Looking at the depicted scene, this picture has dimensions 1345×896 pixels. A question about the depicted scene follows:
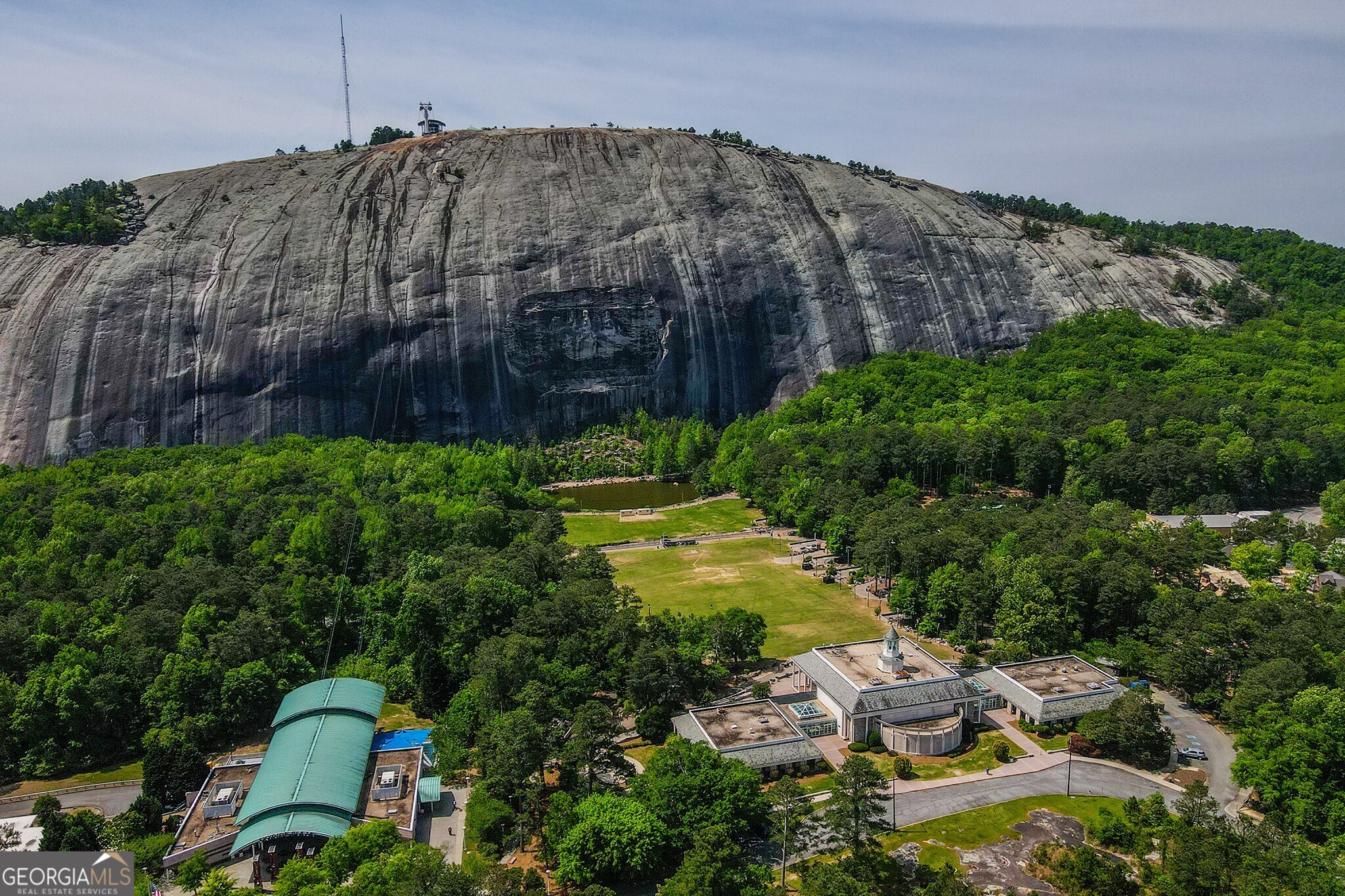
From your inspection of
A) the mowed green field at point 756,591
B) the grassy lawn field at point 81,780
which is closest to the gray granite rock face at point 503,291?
the mowed green field at point 756,591

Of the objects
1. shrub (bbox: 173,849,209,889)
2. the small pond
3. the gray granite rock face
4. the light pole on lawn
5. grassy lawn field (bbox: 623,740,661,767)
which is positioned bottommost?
the light pole on lawn

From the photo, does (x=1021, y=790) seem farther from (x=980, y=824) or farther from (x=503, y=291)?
(x=503, y=291)

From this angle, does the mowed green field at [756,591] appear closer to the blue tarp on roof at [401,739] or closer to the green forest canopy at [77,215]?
the blue tarp on roof at [401,739]

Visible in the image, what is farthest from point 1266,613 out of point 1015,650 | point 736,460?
point 736,460

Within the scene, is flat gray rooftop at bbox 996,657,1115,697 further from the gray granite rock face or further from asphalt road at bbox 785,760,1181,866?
the gray granite rock face

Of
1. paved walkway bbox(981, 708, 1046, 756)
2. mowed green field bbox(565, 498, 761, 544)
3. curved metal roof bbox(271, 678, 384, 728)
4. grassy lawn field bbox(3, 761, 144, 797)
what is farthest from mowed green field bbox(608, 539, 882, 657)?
grassy lawn field bbox(3, 761, 144, 797)

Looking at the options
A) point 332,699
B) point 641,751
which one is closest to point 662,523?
point 641,751
